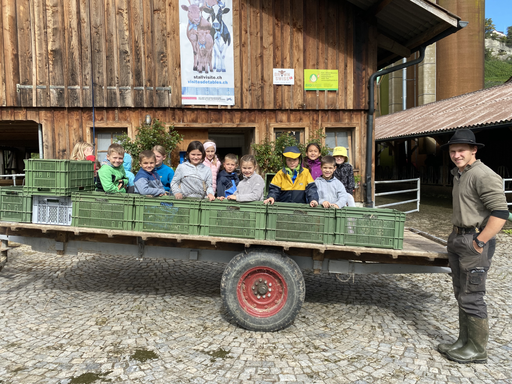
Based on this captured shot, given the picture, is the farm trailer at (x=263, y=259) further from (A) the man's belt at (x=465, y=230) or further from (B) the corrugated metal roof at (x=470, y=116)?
(B) the corrugated metal roof at (x=470, y=116)

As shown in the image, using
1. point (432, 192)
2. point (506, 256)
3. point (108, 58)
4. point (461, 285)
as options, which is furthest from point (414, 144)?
point (461, 285)

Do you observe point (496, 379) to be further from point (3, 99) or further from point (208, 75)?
point (3, 99)

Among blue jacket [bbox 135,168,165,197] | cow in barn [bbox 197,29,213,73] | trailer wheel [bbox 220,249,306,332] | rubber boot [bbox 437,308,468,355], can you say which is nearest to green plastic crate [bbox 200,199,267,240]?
trailer wheel [bbox 220,249,306,332]

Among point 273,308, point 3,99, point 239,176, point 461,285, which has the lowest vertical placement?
point 273,308

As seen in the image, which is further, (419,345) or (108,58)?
(108,58)

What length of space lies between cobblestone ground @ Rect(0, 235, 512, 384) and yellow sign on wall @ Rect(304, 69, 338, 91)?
17.0 feet

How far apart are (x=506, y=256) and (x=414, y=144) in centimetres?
1645

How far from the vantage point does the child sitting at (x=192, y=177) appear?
4359mm

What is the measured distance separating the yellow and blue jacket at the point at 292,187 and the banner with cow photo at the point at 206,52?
4924 mm

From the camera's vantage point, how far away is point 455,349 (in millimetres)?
3156

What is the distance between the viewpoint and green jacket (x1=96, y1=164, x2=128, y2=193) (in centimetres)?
411

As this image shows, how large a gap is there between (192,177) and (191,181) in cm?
5

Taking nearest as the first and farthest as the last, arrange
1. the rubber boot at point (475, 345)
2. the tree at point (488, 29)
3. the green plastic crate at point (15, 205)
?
the rubber boot at point (475, 345)
the green plastic crate at point (15, 205)
the tree at point (488, 29)

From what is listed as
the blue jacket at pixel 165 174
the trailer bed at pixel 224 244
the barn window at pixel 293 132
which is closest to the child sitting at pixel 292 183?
the trailer bed at pixel 224 244
